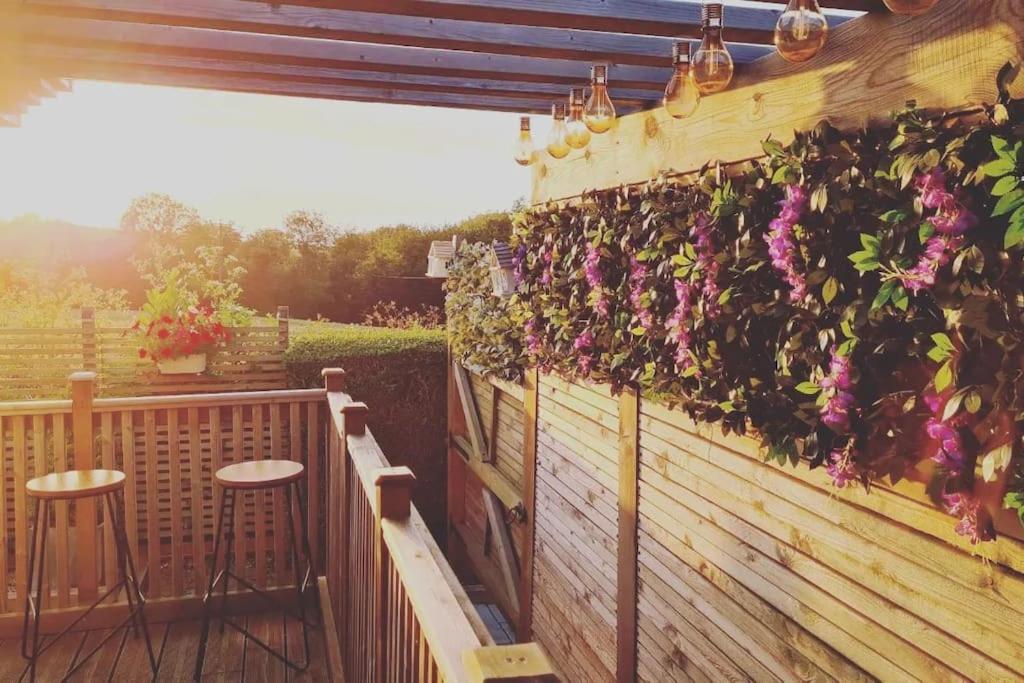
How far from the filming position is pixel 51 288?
11.8 metres

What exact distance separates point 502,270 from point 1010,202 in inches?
149

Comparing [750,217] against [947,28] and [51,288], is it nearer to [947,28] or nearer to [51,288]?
[947,28]

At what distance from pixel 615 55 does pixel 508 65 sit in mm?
578

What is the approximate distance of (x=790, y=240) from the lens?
2.09 metres

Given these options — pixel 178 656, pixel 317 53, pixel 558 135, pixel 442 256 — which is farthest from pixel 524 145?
pixel 442 256

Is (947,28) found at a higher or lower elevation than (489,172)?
lower

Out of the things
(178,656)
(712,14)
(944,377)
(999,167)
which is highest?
(712,14)

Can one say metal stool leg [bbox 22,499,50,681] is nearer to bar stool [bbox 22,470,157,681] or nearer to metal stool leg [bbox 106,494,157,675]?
bar stool [bbox 22,470,157,681]

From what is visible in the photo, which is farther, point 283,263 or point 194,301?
point 283,263

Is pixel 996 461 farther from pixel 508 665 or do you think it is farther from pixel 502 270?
pixel 502 270

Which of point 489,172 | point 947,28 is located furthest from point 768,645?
point 489,172

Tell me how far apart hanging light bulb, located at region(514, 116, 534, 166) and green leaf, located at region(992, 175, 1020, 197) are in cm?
285

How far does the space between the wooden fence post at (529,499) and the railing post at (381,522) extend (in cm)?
271

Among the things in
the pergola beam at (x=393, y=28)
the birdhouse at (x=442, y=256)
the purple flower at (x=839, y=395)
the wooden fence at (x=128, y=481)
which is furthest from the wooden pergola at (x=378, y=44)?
the birdhouse at (x=442, y=256)
